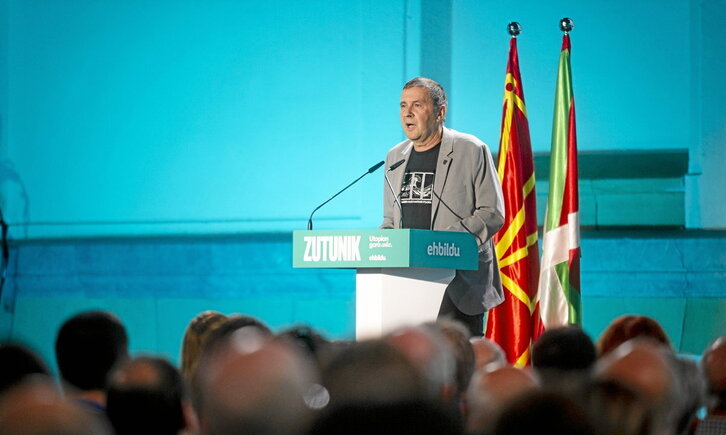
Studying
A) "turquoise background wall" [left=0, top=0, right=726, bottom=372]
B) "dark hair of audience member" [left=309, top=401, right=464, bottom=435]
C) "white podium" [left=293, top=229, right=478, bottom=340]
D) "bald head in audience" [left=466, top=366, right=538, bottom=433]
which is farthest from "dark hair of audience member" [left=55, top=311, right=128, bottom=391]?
"turquoise background wall" [left=0, top=0, right=726, bottom=372]

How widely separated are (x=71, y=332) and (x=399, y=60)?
451 centimetres

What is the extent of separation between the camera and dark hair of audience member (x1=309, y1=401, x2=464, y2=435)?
0.86 meters

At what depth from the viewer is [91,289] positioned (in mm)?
6770

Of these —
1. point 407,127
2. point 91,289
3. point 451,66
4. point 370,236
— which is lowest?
point 91,289

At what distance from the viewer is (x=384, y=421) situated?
860 mm

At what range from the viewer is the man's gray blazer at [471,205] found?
3746mm

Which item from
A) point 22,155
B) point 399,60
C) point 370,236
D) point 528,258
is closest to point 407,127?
point 370,236

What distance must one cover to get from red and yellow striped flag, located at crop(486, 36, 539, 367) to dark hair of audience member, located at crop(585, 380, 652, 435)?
3.52 meters

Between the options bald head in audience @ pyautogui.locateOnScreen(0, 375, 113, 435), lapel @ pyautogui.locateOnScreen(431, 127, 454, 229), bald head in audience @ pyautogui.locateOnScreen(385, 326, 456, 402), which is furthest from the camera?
lapel @ pyautogui.locateOnScreen(431, 127, 454, 229)

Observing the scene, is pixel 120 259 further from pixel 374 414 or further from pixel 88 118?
pixel 374 414

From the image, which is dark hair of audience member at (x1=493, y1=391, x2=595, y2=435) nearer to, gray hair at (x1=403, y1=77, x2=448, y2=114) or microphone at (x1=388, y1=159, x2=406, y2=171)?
microphone at (x1=388, y1=159, x2=406, y2=171)

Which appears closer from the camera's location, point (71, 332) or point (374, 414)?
point (374, 414)

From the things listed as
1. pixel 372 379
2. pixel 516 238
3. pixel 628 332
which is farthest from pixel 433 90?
pixel 372 379

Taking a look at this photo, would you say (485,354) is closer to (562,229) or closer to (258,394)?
(258,394)
